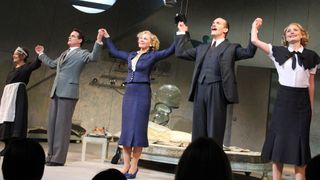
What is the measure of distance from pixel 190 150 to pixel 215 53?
2088 millimetres

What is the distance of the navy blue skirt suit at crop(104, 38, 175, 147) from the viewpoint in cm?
384

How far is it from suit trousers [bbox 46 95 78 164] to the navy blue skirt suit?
0.76 metres

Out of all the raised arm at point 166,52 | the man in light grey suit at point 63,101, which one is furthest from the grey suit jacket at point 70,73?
the raised arm at point 166,52

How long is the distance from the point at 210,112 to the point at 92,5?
6.05 meters

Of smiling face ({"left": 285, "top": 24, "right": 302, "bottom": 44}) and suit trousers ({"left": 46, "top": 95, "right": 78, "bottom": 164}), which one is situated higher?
smiling face ({"left": 285, "top": 24, "right": 302, "bottom": 44})

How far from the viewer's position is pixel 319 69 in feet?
24.7

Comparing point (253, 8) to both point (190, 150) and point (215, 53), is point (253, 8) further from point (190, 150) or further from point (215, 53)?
point (190, 150)

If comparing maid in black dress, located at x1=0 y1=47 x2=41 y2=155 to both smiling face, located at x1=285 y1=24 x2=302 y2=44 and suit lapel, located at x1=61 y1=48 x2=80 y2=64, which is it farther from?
smiling face, located at x1=285 y1=24 x2=302 y2=44

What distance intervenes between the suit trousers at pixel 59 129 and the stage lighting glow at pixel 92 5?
462 centimetres

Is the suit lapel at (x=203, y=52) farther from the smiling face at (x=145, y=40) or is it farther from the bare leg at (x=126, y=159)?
the bare leg at (x=126, y=159)

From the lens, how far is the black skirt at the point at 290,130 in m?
3.04

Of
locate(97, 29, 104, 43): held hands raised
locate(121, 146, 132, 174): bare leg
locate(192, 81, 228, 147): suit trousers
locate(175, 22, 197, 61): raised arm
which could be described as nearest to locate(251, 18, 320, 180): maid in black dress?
locate(192, 81, 228, 147): suit trousers

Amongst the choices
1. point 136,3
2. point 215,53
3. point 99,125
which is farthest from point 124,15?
point 215,53

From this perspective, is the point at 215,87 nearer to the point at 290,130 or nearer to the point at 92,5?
the point at 290,130
